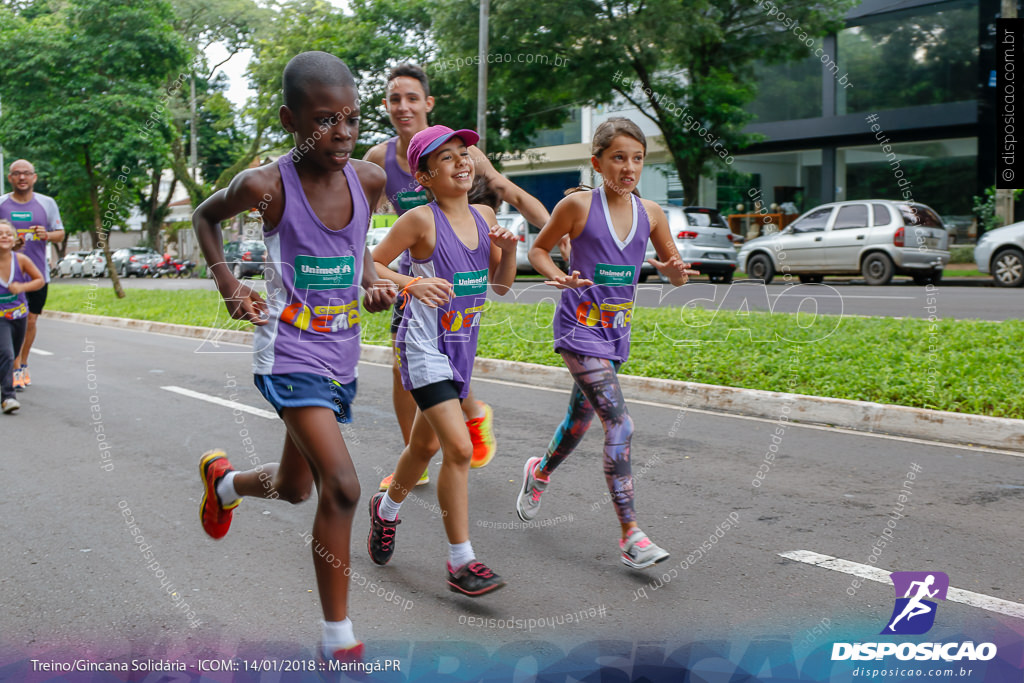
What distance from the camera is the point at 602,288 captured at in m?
3.93

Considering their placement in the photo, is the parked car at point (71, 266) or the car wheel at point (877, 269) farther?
the parked car at point (71, 266)

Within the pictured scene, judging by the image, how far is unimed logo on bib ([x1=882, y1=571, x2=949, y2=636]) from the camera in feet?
10.4

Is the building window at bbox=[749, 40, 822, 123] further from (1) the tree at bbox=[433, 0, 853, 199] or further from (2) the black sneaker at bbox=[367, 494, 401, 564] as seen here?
(2) the black sneaker at bbox=[367, 494, 401, 564]

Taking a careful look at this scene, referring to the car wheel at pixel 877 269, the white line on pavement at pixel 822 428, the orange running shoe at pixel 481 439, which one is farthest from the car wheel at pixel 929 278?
the orange running shoe at pixel 481 439

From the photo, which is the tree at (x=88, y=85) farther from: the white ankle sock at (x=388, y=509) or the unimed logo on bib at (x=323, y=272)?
the unimed logo on bib at (x=323, y=272)

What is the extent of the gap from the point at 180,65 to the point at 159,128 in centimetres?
238

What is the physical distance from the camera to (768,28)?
22312mm

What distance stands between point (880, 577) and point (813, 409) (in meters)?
3.31

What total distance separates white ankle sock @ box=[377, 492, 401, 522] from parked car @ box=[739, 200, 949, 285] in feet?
46.8

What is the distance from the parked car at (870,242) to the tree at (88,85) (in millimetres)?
11417

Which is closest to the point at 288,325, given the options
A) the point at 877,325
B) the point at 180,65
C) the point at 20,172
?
the point at 20,172

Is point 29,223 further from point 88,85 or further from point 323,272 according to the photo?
point 88,85

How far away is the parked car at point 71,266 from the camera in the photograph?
4166 cm

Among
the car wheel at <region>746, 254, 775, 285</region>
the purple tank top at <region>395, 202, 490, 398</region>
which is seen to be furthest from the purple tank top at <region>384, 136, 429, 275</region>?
the car wheel at <region>746, 254, 775, 285</region>
